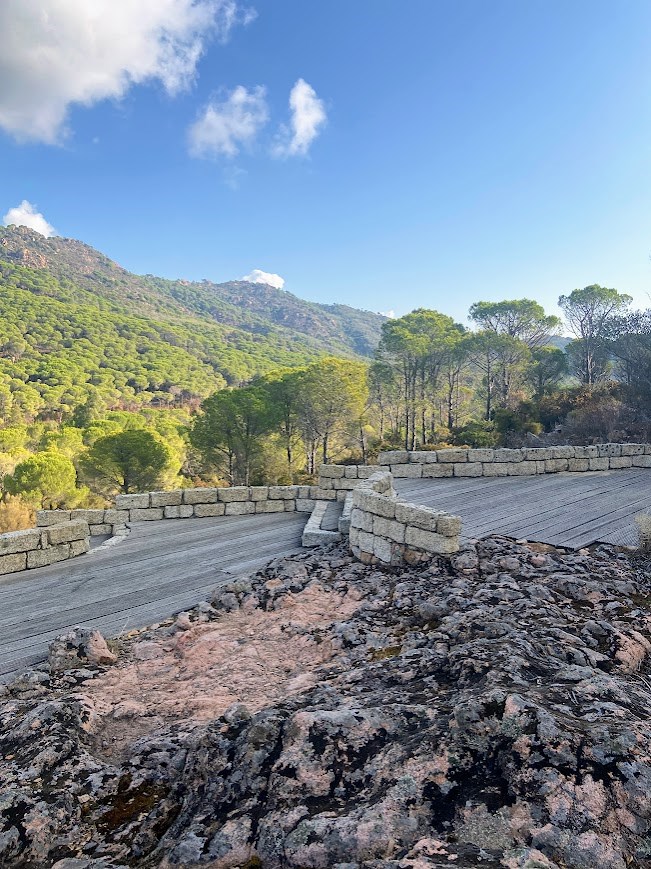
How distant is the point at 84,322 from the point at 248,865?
87590 mm

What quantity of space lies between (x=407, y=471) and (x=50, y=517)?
6.38 m

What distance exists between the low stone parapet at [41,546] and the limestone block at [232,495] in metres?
2.40

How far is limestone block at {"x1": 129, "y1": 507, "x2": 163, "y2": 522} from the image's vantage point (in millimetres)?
7992

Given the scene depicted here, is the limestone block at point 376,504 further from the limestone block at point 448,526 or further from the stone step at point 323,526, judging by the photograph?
the stone step at point 323,526

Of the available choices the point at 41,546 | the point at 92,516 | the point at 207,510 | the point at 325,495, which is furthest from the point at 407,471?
the point at 41,546

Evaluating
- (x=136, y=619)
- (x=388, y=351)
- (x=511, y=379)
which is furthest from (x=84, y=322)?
(x=136, y=619)

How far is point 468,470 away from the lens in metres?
9.64

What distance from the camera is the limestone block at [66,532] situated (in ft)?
19.9

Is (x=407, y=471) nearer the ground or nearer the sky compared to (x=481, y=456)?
nearer the ground

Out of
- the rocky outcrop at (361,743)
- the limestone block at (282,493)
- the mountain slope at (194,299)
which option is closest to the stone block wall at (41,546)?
the rocky outcrop at (361,743)

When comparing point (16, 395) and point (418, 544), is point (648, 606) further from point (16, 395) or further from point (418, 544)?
point (16, 395)

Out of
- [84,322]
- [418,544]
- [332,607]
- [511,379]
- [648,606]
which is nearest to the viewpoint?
[648,606]

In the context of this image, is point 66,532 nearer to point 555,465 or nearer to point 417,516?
point 417,516

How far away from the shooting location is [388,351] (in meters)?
32.6
